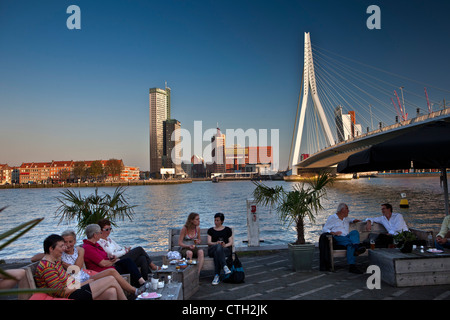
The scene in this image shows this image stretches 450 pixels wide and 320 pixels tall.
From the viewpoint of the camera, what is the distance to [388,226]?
19.0 ft

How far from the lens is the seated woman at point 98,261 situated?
4211 millimetres

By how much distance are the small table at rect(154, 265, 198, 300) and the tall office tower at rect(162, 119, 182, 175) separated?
17205 cm

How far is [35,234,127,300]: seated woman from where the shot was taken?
10.0 feet

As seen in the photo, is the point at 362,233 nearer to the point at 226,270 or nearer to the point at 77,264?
the point at 226,270

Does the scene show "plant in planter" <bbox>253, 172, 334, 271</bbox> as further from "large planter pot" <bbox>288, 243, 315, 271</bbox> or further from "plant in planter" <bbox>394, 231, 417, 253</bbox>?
"plant in planter" <bbox>394, 231, 417, 253</bbox>

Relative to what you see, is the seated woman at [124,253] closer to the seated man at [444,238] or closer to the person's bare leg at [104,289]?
the person's bare leg at [104,289]

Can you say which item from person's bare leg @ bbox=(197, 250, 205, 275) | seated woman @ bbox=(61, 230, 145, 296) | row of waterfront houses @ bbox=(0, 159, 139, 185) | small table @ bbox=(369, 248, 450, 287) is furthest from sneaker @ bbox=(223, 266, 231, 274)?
row of waterfront houses @ bbox=(0, 159, 139, 185)

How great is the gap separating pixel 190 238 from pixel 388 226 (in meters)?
3.37

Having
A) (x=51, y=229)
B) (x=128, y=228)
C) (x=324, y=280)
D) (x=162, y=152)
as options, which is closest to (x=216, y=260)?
(x=324, y=280)

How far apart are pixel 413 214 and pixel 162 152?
177 m

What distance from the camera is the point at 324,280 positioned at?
485 cm

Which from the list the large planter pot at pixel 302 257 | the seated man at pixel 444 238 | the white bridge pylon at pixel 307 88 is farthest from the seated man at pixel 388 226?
the white bridge pylon at pixel 307 88
